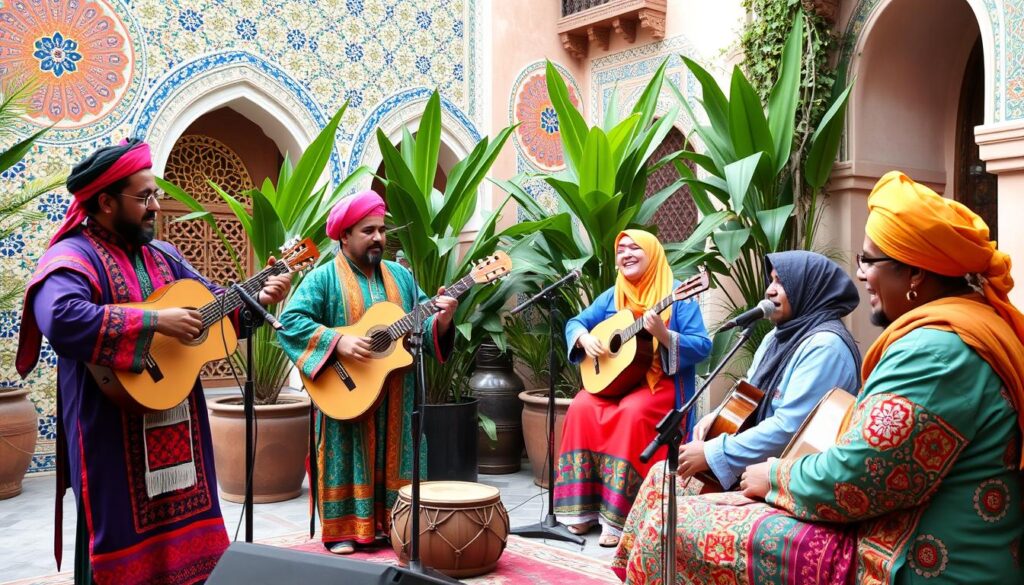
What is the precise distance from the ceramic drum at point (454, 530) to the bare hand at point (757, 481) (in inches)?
55.5

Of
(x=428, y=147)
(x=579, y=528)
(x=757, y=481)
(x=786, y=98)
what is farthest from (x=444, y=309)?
(x=786, y=98)

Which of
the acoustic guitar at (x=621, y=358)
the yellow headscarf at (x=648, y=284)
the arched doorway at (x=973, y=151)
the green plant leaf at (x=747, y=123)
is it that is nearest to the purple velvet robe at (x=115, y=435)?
the acoustic guitar at (x=621, y=358)

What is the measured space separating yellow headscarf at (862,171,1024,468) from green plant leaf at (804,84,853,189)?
10.9ft

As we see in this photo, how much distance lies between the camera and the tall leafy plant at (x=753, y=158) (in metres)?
4.82

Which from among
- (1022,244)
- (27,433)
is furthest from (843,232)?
(27,433)

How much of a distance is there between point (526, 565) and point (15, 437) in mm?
2986

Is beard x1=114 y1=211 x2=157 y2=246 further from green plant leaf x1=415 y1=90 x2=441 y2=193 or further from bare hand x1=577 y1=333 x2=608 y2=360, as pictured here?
green plant leaf x1=415 y1=90 x2=441 y2=193

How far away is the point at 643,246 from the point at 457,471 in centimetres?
177

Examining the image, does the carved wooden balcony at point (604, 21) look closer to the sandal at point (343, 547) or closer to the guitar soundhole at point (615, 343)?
the guitar soundhole at point (615, 343)

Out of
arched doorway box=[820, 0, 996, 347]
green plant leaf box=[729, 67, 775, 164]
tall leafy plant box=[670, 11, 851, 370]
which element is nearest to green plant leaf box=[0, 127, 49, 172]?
tall leafy plant box=[670, 11, 851, 370]

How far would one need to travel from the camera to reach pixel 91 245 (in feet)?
8.54

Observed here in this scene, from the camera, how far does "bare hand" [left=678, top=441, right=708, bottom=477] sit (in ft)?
8.52

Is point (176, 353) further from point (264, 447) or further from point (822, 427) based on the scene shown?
point (264, 447)

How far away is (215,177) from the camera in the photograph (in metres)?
7.36
